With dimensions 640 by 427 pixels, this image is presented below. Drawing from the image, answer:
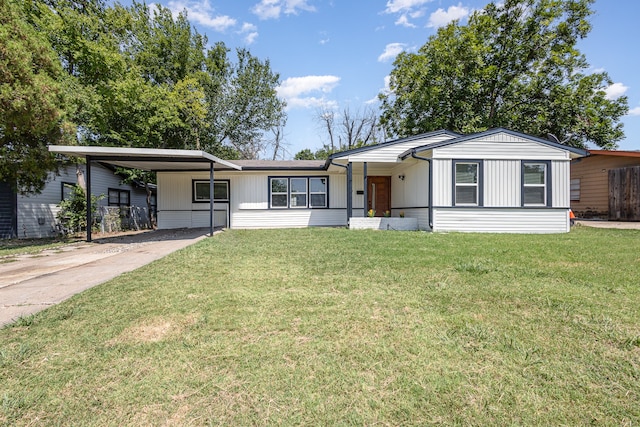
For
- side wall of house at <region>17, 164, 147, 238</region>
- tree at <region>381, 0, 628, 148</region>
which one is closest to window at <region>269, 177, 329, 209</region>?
side wall of house at <region>17, 164, 147, 238</region>

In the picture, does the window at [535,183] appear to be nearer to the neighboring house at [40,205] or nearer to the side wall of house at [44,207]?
the neighboring house at [40,205]

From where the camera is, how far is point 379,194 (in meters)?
13.8

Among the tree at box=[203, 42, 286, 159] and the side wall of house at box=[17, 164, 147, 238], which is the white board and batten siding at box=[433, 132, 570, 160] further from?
the tree at box=[203, 42, 286, 159]

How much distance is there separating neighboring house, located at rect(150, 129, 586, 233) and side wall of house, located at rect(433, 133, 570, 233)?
0.03m

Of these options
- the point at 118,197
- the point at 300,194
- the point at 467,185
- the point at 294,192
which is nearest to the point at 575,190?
A: the point at 467,185

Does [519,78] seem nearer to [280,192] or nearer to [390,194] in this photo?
[390,194]

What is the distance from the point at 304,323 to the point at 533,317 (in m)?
2.11

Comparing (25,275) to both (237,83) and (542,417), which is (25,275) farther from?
(237,83)

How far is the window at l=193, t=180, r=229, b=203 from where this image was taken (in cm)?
1327

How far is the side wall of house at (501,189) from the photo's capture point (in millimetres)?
9789

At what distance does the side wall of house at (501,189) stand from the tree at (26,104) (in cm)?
1113

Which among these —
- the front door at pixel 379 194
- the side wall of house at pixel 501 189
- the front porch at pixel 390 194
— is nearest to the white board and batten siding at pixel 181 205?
the front porch at pixel 390 194

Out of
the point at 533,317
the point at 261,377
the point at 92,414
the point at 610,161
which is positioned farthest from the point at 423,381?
the point at 610,161

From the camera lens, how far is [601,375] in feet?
6.40
